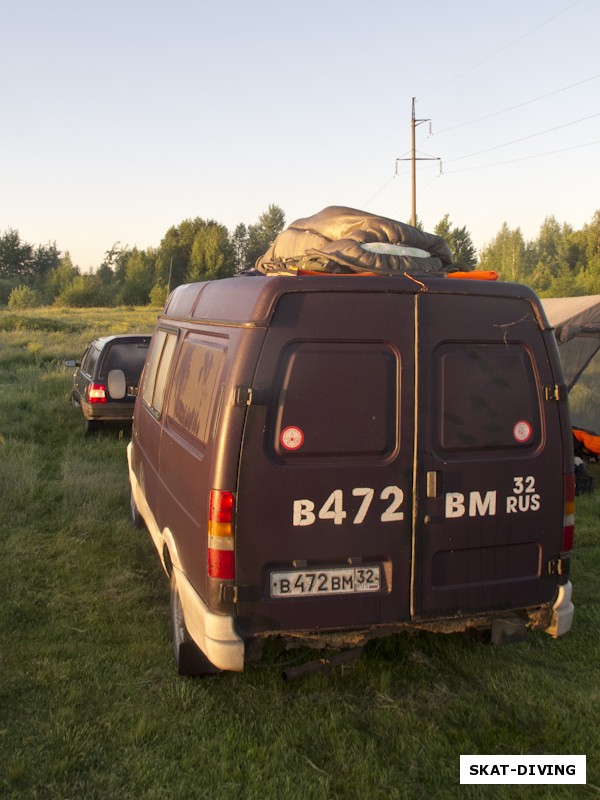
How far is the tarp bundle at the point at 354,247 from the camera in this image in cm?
408

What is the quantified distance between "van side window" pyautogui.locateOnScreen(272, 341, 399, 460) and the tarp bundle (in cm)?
58

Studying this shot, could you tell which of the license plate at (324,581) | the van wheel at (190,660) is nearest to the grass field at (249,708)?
the van wheel at (190,660)

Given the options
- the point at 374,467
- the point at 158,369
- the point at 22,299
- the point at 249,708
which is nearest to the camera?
the point at 374,467

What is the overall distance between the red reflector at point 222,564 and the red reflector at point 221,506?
155mm

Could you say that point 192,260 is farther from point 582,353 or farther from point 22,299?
point 582,353

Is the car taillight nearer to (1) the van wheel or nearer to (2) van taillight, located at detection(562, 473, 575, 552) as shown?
(1) the van wheel

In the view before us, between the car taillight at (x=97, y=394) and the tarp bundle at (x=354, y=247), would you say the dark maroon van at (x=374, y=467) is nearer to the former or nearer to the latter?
the tarp bundle at (x=354, y=247)

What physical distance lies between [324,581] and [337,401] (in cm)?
85

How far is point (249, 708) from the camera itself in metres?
3.70

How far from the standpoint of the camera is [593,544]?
21.1 ft

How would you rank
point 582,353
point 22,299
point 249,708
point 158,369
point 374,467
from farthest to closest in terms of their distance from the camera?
point 22,299 < point 582,353 < point 158,369 < point 249,708 < point 374,467

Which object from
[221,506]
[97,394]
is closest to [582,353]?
[97,394]

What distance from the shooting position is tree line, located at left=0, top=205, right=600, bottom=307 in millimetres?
72812

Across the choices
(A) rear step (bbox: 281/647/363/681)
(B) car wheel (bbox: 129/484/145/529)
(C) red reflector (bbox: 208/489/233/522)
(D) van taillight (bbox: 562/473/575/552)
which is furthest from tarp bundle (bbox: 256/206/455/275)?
(B) car wheel (bbox: 129/484/145/529)
